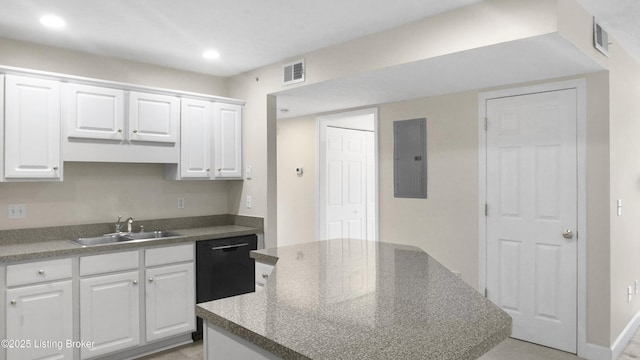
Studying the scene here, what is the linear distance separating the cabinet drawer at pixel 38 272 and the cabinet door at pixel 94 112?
3.13 ft

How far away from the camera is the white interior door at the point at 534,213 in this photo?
334 centimetres

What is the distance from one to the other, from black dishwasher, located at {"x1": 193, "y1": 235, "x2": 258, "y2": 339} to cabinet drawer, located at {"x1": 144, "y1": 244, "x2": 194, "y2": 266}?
9cm

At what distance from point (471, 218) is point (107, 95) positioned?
10.6 feet

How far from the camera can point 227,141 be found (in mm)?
4113

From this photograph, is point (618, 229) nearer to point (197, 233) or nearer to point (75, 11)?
point (197, 233)

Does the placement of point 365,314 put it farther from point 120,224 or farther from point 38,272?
point 120,224

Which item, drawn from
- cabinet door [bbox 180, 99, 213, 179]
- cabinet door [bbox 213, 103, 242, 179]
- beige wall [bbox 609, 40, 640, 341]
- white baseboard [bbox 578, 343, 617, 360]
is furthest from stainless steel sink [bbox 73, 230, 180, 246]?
beige wall [bbox 609, 40, 640, 341]

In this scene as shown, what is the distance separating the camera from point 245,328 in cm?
129

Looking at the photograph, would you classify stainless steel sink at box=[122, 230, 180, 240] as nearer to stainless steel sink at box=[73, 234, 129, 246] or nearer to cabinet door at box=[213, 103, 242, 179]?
stainless steel sink at box=[73, 234, 129, 246]

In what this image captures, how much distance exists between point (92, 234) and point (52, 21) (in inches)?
65.9

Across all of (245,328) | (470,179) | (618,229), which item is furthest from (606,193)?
(245,328)

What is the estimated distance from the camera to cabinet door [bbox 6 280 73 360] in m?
2.72

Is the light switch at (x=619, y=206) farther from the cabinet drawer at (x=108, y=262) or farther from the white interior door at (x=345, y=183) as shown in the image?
the cabinet drawer at (x=108, y=262)

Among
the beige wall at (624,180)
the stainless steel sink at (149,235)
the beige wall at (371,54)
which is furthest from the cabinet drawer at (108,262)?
the beige wall at (624,180)
